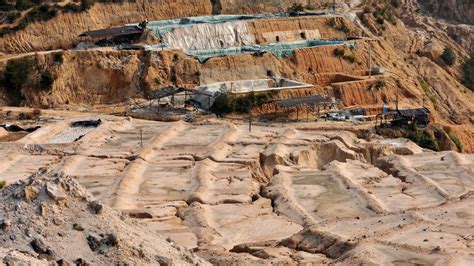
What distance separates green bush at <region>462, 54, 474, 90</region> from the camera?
257 ft

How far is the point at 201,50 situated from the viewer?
65312 mm

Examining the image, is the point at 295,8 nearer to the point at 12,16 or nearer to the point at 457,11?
the point at 12,16

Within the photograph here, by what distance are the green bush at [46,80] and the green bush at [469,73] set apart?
3763cm

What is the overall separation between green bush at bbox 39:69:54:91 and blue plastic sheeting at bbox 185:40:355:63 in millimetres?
10206

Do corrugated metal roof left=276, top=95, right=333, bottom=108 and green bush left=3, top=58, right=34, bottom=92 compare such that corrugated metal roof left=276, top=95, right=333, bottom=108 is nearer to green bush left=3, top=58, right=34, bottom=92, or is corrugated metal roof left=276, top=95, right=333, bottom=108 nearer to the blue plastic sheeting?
the blue plastic sheeting

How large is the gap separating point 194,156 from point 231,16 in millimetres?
32571

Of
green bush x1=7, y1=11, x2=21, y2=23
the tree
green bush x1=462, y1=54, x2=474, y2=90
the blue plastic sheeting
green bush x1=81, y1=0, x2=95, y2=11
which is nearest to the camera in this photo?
green bush x1=7, y1=11, x2=21, y2=23

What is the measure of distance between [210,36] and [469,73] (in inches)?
1021

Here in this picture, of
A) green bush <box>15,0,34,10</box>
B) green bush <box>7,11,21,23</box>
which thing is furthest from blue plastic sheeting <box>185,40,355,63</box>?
green bush <box>7,11,21,23</box>

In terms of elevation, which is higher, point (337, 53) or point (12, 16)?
point (12, 16)

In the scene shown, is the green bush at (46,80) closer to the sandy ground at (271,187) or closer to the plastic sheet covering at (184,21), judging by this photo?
the plastic sheet covering at (184,21)

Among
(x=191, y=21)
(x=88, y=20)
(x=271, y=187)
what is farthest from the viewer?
(x=191, y=21)

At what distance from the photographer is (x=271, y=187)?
114 ft

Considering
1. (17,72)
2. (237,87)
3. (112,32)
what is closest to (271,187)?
(237,87)
